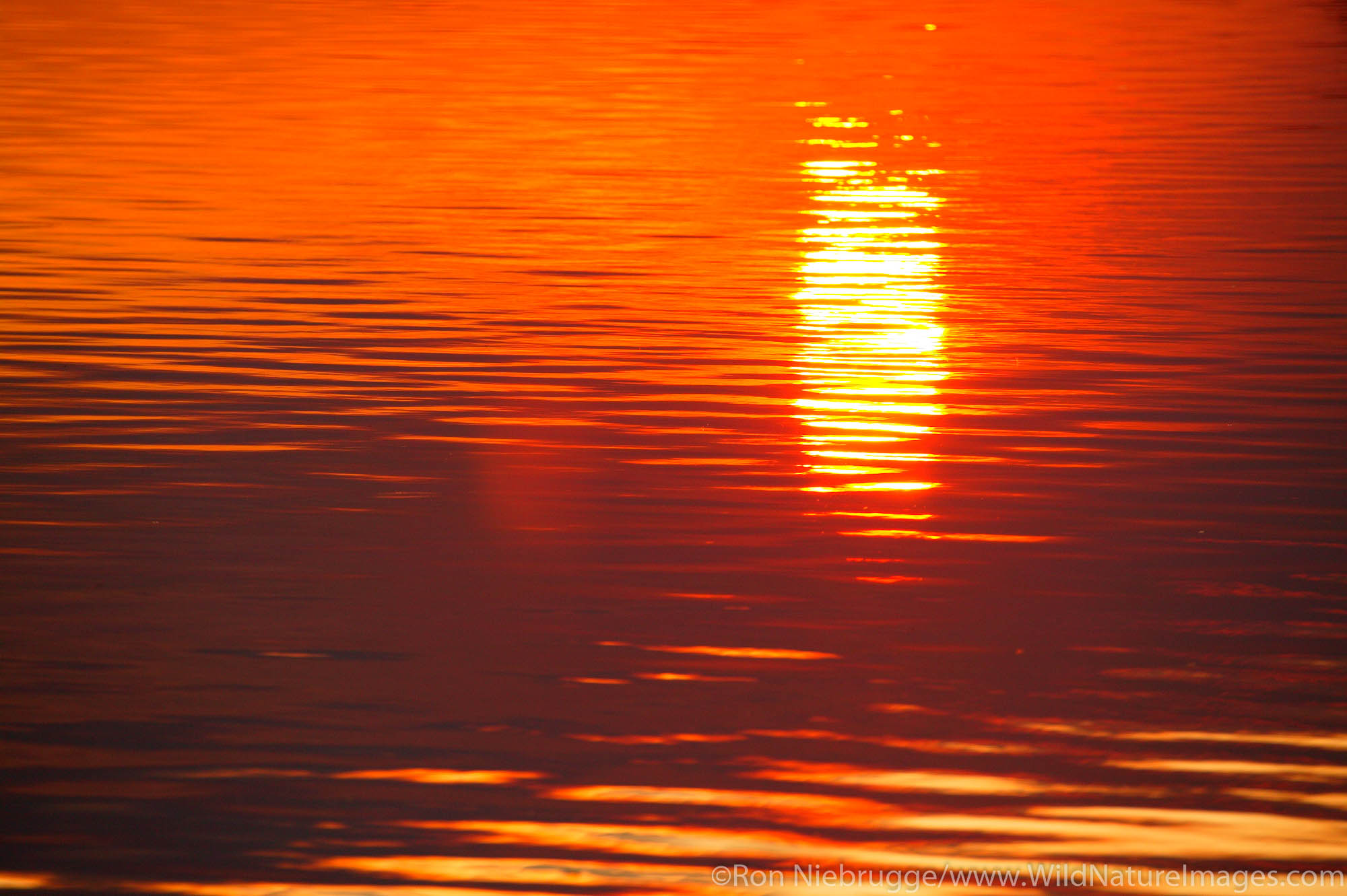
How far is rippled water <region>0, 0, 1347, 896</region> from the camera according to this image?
4.37 m

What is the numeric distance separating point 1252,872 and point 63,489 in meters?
4.26

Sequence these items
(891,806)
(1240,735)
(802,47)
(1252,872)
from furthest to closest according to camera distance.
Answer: (802,47) → (1240,735) → (891,806) → (1252,872)

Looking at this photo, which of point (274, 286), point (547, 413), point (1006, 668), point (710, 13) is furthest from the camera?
point (710, 13)

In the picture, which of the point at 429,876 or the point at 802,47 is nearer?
the point at 429,876

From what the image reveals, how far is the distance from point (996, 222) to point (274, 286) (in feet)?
14.4

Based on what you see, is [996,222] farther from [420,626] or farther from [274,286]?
[420,626]

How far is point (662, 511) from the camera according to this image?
254 inches

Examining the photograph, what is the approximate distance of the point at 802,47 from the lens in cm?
2078

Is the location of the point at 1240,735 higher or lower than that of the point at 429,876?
→ higher

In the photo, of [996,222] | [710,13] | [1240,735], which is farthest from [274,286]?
[710,13]

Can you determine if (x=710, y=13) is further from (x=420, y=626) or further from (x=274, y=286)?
(x=420, y=626)

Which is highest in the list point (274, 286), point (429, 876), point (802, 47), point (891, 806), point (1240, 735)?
point (802, 47)

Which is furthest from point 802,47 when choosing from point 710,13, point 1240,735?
point 1240,735

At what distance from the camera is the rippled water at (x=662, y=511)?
14.3ft
